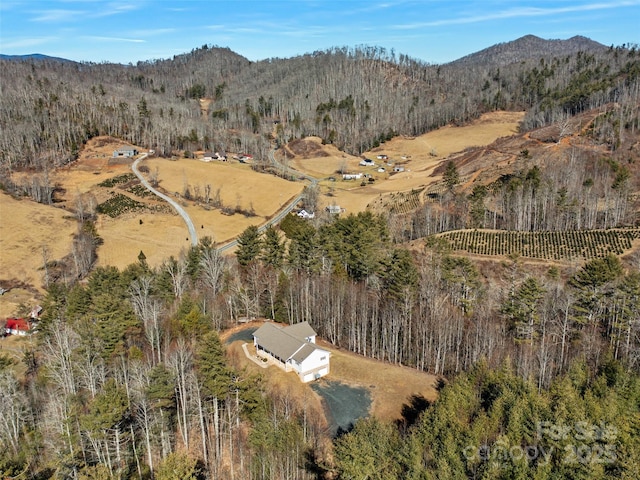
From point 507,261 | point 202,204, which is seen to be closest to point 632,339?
point 507,261

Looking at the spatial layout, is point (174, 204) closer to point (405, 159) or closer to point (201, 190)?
point (201, 190)

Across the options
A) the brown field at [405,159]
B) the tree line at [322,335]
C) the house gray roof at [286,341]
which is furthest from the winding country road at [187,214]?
the house gray roof at [286,341]

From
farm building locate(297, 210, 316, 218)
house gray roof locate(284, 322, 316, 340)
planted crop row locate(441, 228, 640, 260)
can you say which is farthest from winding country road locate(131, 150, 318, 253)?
house gray roof locate(284, 322, 316, 340)

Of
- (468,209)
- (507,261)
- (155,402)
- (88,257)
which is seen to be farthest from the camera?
(468,209)

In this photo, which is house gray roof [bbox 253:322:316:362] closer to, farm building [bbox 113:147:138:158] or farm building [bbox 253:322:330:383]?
farm building [bbox 253:322:330:383]

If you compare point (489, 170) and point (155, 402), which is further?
point (489, 170)

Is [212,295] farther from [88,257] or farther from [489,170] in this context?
[489,170]

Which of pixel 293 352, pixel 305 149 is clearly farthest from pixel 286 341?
pixel 305 149
